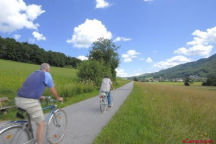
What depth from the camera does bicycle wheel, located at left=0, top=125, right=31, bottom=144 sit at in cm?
290

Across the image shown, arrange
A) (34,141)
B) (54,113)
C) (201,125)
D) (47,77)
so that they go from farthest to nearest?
(201,125) → (54,113) → (34,141) → (47,77)

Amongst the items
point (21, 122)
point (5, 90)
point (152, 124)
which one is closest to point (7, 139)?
point (21, 122)

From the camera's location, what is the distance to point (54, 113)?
425 cm

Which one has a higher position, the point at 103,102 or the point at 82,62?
the point at 82,62

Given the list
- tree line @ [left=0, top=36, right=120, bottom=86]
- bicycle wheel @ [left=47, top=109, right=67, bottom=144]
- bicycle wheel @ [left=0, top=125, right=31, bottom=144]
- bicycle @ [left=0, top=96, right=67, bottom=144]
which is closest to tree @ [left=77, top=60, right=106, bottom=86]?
tree line @ [left=0, top=36, right=120, bottom=86]

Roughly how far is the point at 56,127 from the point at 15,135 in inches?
53.6

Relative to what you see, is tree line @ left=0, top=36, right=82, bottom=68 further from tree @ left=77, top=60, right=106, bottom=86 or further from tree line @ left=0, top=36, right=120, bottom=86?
tree @ left=77, top=60, right=106, bottom=86

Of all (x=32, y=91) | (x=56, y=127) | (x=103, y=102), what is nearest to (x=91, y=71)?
(x=103, y=102)

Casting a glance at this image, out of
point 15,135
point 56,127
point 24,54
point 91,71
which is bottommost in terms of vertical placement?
point 56,127

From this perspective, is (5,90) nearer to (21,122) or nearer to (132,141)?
(21,122)

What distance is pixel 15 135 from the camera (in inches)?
122

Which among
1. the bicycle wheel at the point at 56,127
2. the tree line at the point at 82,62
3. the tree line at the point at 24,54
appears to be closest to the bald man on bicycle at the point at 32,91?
the bicycle wheel at the point at 56,127

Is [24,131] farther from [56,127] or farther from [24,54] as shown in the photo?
[24,54]

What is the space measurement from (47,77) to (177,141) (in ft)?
12.0
